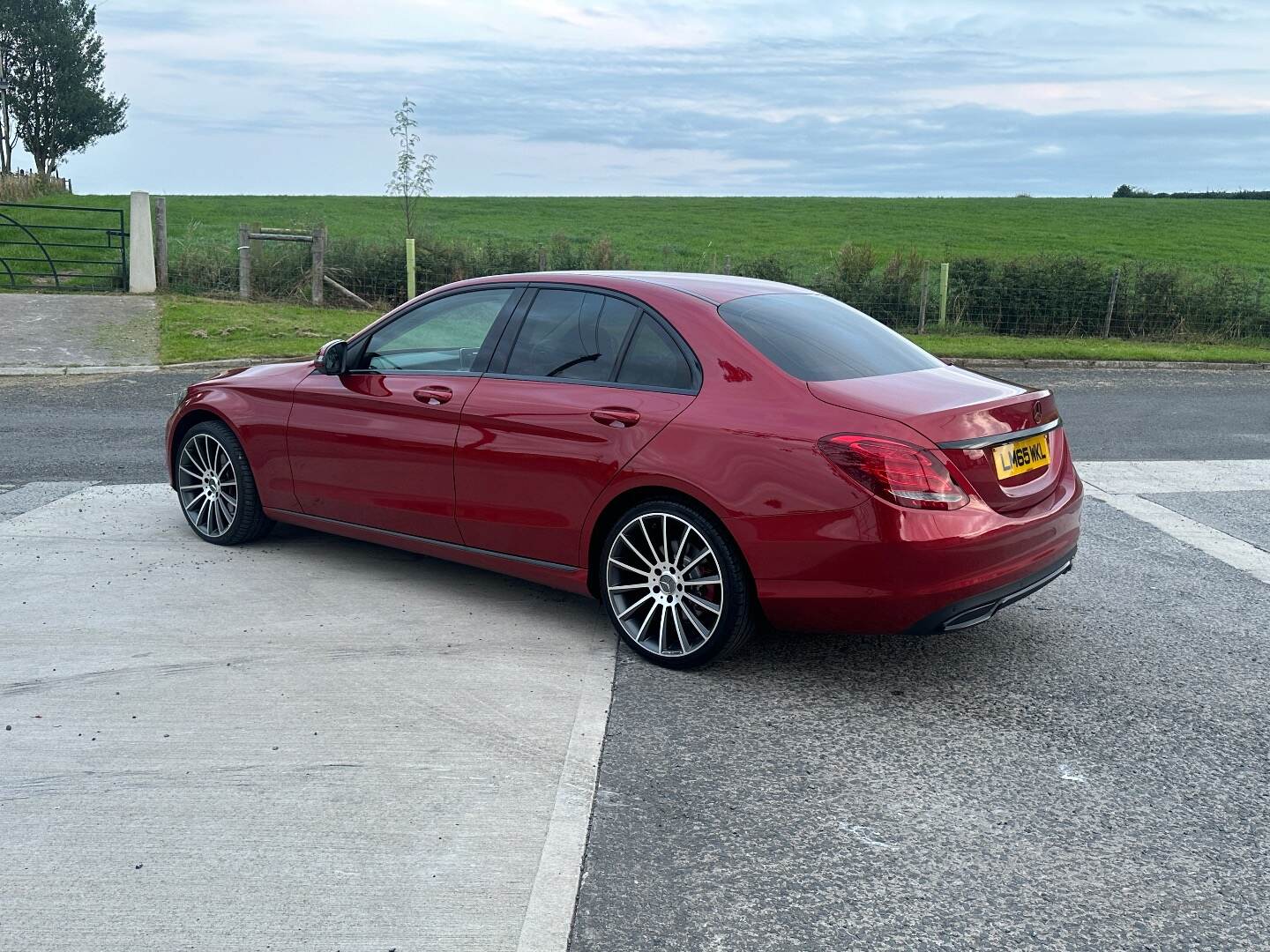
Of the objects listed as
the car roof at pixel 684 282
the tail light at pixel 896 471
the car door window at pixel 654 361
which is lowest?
the tail light at pixel 896 471

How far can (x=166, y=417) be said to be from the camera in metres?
11.5

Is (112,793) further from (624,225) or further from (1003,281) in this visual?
(624,225)

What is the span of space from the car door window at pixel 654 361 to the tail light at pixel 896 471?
0.79 meters

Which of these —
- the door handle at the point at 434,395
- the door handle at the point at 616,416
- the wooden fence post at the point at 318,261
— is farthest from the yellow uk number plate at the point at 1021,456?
the wooden fence post at the point at 318,261

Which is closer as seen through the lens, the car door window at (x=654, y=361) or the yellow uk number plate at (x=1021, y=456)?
the yellow uk number plate at (x=1021, y=456)

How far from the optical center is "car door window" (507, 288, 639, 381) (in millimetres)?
5148

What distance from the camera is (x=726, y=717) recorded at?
14.3ft

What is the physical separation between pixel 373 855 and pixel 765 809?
3.82ft

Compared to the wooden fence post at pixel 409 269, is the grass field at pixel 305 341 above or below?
below

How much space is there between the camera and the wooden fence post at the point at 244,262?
2228 centimetres

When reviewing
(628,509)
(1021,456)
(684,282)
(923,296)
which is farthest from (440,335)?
(923,296)

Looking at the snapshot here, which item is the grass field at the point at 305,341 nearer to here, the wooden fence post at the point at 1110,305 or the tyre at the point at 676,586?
the wooden fence post at the point at 1110,305

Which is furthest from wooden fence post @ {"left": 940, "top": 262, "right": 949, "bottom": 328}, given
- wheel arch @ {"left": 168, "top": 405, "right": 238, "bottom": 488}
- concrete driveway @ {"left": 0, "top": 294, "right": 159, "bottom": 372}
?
wheel arch @ {"left": 168, "top": 405, "right": 238, "bottom": 488}

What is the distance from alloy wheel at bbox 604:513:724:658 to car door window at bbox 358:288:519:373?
1.31 m
